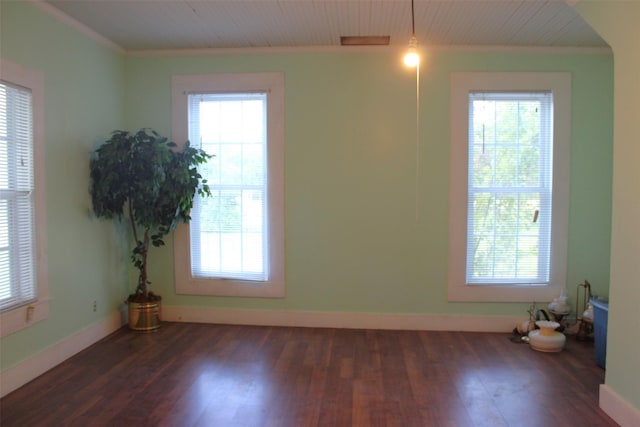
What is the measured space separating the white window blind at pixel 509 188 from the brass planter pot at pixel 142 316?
2.87 m

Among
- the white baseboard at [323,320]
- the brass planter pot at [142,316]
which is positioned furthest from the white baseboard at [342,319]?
the brass planter pot at [142,316]

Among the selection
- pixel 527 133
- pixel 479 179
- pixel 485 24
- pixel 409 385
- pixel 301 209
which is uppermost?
pixel 485 24

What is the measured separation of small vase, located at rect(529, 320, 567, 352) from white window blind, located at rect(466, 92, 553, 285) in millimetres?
529

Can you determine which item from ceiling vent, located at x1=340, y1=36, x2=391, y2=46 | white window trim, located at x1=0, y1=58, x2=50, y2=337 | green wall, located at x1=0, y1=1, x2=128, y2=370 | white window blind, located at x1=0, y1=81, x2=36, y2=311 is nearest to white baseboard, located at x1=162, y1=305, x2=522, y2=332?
green wall, located at x1=0, y1=1, x2=128, y2=370

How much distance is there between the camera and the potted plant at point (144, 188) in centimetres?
364

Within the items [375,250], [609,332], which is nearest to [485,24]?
[375,250]

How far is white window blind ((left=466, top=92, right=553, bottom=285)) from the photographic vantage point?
3.98 metres

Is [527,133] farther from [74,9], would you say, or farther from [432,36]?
[74,9]

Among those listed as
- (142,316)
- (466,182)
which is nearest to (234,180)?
(142,316)

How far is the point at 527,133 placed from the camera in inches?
157

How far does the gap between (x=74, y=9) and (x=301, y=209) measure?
7.61 feet

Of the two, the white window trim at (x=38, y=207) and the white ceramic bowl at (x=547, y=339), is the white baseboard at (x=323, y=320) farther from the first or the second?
the white window trim at (x=38, y=207)

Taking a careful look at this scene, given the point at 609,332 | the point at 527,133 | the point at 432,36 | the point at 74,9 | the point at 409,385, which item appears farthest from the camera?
the point at 527,133

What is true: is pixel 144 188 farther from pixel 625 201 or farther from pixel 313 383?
pixel 625 201
